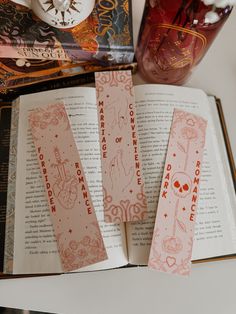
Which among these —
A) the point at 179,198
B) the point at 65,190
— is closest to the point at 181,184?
the point at 179,198

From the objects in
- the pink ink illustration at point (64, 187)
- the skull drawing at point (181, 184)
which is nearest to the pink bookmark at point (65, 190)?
the pink ink illustration at point (64, 187)

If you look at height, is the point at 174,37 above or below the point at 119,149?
above

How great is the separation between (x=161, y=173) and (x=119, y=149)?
0.22 ft

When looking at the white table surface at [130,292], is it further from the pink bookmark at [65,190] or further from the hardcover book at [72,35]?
the hardcover book at [72,35]

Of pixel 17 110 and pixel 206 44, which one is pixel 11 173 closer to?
pixel 17 110

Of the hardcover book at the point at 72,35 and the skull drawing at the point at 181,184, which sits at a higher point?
the hardcover book at the point at 72,35

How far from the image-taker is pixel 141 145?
17.1 inches

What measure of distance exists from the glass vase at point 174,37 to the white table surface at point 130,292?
302mm

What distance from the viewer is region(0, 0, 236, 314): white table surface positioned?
0.41m

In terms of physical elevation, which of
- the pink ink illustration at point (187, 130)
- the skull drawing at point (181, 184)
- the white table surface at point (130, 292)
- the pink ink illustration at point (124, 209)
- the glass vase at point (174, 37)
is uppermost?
the glass vase at point (174, 37)

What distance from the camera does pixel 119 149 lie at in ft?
1.42

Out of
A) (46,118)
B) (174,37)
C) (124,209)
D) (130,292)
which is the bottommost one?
(130,292)

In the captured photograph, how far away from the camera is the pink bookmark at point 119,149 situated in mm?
411

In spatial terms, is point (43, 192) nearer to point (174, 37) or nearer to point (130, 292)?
point (130, 292)
